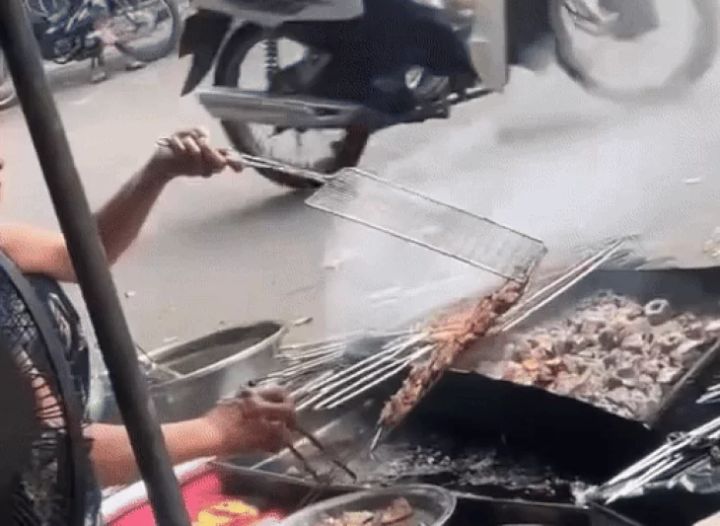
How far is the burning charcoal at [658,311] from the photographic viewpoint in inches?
46.6

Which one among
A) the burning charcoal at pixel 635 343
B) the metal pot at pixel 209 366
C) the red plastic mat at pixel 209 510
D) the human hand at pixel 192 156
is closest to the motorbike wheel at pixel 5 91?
the human hand at pixel 192 156

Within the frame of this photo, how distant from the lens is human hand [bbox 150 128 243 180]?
3.79ft

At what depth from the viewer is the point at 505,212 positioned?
117cm

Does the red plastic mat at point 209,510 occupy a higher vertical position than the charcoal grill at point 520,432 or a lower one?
lower

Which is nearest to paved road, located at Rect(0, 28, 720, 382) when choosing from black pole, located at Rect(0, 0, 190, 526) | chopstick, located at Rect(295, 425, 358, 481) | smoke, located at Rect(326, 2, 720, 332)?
smoke, located at Rect(326, 2, 720, 332)

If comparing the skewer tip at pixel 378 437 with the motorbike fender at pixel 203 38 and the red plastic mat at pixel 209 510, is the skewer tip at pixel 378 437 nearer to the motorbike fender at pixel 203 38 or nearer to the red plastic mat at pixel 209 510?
the red plastic mat at pixel 209 510

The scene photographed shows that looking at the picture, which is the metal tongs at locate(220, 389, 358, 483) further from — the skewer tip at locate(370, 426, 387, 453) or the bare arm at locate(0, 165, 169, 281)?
the bare arm at locate(0, 165, 169, 281)

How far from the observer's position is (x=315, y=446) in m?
1.22

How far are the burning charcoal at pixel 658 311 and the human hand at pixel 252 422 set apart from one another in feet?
1.27

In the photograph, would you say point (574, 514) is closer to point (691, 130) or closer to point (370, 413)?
point (370, 413)

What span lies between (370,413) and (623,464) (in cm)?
27

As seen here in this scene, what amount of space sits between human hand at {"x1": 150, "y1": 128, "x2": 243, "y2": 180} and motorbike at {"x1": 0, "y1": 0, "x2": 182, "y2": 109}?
0.09m

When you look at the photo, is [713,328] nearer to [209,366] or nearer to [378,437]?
[378,437]

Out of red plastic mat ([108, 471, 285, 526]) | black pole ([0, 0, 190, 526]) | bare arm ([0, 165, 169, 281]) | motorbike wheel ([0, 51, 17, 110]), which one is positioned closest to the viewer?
black pole ([0, 0, 190, 526])
